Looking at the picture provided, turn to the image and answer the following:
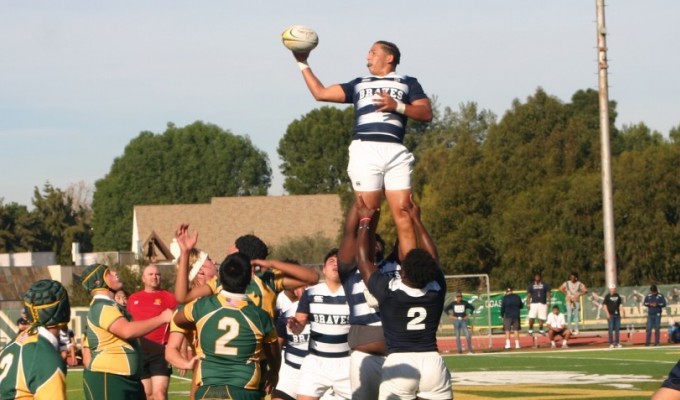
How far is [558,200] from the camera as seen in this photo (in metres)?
62.9

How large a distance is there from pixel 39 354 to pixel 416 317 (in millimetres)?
3285

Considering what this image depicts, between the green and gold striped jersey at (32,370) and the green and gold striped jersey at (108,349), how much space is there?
2.81m

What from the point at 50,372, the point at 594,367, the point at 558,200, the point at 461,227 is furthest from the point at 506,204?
the point at 50,372

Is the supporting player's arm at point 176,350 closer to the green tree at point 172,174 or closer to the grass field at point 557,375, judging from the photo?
the grass field at point 557,375

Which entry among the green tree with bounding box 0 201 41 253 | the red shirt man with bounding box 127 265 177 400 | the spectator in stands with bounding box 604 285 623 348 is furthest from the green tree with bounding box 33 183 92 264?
the red shirt man with bounding box 127 265 177 400

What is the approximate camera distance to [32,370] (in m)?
8.20

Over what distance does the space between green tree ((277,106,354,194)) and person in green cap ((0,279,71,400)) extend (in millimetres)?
103556

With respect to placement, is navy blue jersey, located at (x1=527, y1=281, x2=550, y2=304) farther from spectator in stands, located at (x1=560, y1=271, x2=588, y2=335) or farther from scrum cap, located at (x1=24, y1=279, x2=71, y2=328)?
scrum cap, located at (x1=24, y1=279, x2=71, y2=328)

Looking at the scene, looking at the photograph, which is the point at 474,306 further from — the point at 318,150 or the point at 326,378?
the point at 318,150

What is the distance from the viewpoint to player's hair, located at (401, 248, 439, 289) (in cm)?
1031

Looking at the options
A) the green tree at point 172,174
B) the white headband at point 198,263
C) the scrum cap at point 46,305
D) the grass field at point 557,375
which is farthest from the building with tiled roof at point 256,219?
the scrum cap at point 46,305

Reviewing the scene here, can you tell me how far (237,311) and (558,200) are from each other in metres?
54.4

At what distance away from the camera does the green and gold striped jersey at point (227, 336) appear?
9.70 metres

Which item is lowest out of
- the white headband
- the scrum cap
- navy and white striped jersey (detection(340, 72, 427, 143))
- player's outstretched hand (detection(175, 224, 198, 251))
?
the scrum cap
